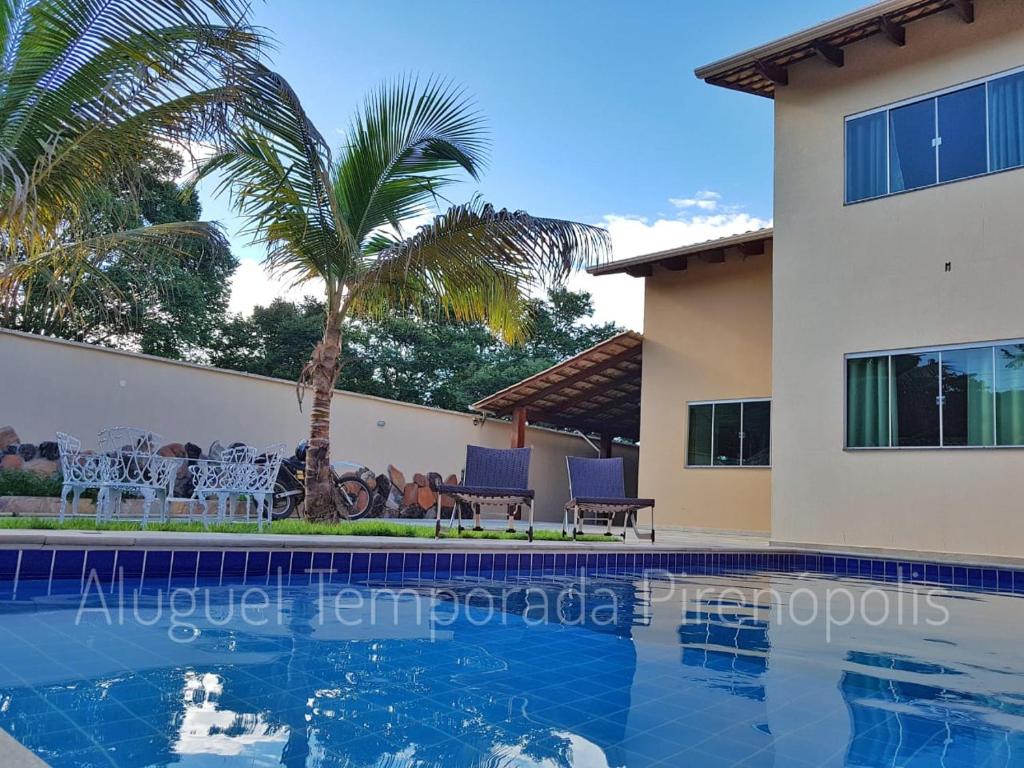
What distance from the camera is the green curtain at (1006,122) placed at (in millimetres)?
8273

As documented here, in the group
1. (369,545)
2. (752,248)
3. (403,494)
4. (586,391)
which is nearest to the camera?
(369,545)

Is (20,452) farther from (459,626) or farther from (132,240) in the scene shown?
(459,626)

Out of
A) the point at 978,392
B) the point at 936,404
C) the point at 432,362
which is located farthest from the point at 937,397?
the point at 432,362

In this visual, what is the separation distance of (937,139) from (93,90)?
28.5ft

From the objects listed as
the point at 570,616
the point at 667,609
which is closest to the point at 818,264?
the point at 667,609

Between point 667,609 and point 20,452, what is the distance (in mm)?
8002

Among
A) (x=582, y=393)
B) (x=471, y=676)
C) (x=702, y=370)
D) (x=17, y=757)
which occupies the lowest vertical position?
(x=471, y=676)

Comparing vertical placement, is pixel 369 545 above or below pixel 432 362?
below

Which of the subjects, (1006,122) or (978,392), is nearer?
(978,392)

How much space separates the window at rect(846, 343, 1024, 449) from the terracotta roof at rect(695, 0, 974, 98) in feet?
12.6

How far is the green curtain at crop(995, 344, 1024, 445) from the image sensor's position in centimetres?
799

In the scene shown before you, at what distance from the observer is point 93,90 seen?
4.95 m

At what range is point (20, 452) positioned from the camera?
29.8 feet

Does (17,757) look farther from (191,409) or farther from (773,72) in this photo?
(773,72)
